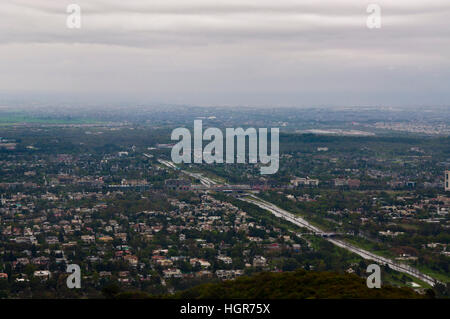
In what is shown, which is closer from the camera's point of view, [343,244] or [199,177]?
[343,244]

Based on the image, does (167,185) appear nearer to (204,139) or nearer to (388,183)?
(388,183)

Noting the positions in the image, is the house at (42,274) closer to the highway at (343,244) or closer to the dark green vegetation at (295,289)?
the dark green vegetation at (295,289)

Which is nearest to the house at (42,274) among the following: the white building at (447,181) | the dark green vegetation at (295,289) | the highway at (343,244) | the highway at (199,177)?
the dark green vegetation at (295,289)

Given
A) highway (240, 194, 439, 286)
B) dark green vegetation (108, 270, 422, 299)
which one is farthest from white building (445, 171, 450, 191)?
dark green vegetation (108, 270, 422, 299)

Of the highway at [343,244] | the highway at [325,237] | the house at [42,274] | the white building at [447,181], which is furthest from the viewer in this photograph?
the white building at [447,181]

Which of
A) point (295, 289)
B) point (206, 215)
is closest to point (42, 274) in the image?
point (295, 289)

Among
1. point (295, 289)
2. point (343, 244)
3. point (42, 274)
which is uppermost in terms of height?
point (295, 289)

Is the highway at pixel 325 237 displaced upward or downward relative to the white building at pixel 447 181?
downward

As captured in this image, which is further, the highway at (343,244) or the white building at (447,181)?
the white building at (447,181)

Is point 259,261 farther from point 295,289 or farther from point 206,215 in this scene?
point 206,215
